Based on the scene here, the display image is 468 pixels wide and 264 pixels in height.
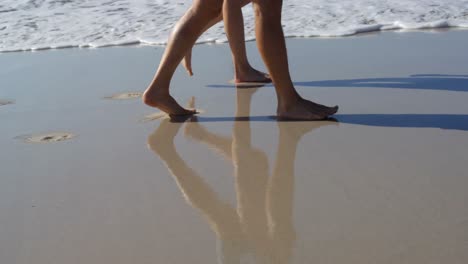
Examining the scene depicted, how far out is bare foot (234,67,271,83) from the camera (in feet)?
11.0

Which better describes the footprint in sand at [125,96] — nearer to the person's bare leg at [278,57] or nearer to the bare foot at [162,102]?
the bare foot at [162,102]

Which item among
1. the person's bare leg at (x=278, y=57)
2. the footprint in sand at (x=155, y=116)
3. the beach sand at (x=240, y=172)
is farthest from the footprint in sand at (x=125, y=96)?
the person's bare leg at (x=278, y=57)

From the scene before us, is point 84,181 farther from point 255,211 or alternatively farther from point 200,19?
point 200,19

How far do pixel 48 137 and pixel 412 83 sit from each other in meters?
1.81

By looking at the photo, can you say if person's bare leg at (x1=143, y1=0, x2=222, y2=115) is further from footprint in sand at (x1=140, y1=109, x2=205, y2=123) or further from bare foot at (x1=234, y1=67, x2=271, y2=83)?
bare foot at (x1=234, y1=67, x2=271, y2=83)

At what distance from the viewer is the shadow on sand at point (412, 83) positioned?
9.77 ft

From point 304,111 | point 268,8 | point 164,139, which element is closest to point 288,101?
point 304,111

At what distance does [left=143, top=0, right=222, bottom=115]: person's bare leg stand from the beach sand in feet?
0.32

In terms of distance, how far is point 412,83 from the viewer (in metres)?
3.12

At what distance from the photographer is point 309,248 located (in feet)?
4.65

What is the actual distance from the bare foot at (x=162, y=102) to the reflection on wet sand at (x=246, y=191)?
8 cm

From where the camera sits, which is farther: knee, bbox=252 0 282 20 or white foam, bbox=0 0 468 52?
white foam, bbox=0 0 468 52

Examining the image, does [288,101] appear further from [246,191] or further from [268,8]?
[246,191]

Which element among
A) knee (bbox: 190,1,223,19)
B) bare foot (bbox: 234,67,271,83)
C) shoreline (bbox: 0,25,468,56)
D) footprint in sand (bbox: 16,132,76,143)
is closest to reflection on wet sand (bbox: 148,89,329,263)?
footprint in sand (bbox: 16,132,76,143)
